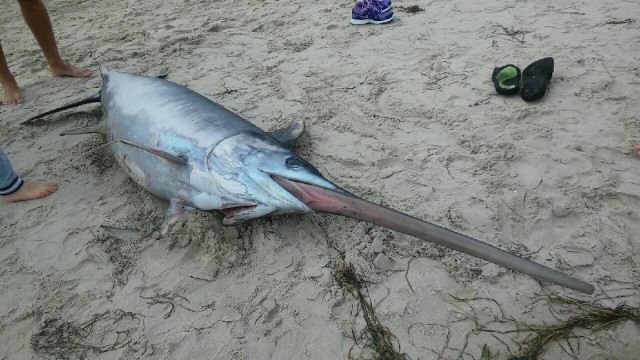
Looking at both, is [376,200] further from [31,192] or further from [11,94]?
[11,94]

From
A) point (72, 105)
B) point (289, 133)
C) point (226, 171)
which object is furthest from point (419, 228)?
point (72, 105)

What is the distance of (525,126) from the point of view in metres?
2.60

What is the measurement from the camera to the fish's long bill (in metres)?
1.55

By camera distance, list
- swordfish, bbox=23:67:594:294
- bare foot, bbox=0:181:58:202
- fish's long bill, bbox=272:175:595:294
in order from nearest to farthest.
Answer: fish's long bill, bbox=272:175:595:294, swordfish, bbox=23:67:594:294, bare foot, bbox=0:181:58:202

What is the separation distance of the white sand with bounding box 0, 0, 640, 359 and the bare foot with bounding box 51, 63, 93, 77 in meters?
0.09

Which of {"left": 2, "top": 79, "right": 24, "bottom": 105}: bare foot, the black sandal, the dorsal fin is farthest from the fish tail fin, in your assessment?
the black sandal

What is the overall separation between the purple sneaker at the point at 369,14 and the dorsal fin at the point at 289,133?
174cm

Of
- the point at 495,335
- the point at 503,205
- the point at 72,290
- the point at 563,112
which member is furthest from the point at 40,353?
the point at 563,112

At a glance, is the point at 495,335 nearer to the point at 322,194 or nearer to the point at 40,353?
the point at 322,194

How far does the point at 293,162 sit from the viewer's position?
6.82ft

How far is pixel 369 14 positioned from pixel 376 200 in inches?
91.6

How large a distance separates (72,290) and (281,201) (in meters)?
1.07

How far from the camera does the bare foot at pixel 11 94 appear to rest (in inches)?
141

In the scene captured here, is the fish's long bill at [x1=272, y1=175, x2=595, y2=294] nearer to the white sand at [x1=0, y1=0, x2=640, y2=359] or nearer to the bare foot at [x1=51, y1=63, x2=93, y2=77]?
the white sand at [x1=0, y1=0, x2=640, y2=359]
